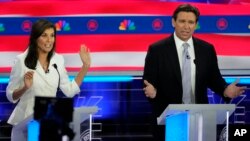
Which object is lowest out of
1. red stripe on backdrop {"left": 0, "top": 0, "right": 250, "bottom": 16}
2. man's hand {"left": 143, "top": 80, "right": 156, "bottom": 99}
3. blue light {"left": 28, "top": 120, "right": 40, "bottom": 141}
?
blue light {"left": 28, "top": 120, "right": 40, "bottom": 141}

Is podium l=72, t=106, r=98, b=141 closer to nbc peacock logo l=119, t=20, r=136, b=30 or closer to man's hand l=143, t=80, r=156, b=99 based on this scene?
man's hand l=143, t=80, r=156, b=99

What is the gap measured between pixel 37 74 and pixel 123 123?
217 cm

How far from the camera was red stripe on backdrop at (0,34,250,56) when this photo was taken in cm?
578

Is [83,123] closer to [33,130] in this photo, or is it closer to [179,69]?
[33,130]

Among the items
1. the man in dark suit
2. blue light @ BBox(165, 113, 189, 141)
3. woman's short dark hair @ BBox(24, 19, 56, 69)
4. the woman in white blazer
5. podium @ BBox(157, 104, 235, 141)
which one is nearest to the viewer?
podium @ BBox(157, 104, 235, 141)

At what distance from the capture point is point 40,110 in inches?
92.4

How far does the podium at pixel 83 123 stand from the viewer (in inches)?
138

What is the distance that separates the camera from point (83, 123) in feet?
11.9

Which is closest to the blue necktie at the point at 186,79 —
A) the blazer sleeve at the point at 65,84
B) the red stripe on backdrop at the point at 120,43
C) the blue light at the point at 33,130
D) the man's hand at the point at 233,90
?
the man's hand at the point at 233,90

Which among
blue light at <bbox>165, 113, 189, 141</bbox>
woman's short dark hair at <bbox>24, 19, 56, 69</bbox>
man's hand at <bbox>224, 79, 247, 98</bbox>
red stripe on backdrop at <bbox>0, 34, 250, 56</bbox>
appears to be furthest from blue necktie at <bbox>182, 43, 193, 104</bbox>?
red stripe on backdrop at <bbox>0, 34, 250, 56</bbox>

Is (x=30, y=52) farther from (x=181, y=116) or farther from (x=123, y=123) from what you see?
(x=123, y=123)

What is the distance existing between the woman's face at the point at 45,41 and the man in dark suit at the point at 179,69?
630mm

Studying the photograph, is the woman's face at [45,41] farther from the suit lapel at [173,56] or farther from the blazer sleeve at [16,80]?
the suit lapel at [173,56]

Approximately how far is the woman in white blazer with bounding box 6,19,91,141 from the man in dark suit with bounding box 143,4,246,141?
0.49 meters
